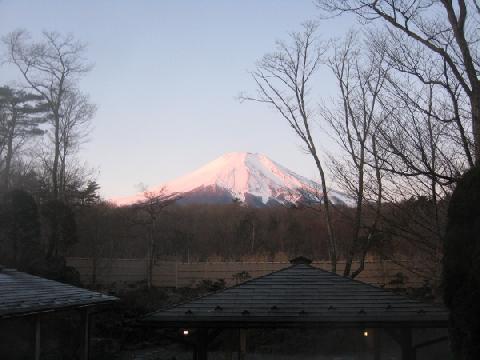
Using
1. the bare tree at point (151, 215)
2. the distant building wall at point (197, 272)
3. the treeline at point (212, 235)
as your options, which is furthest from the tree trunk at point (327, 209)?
the bare tree at point (151, 215)

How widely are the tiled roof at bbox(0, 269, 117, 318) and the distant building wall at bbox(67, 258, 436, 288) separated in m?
13.9

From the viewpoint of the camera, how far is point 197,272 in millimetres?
26219

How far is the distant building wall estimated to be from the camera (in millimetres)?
24703

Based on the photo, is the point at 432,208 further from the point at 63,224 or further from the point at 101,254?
the point at 101,254

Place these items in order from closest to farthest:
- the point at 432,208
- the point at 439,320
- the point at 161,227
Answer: the point at 439,320 → the point at 432,208 → the point at 161,227

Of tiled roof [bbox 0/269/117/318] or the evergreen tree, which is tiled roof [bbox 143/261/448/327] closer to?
tiled roof [bbox 0/269/117/318]

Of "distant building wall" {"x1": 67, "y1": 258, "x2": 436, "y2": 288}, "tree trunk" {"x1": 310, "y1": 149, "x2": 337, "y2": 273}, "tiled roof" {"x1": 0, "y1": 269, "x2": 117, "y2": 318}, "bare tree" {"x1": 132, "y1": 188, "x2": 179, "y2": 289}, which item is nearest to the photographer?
"tiled roof" {"x1": 0, "y1": 269, "x2": 117, "y2": 318}

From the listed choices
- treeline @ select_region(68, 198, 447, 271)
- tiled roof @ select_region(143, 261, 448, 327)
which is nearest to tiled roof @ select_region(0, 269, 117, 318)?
tiled roof @ select_region(143, 261, 448, 327)

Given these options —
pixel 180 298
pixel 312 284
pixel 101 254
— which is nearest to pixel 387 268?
pixel 180 298

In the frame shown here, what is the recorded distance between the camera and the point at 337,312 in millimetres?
8742

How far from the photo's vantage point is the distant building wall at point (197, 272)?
24.7 meters

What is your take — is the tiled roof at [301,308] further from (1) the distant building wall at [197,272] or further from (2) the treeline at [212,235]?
(1) the distant building wall at [197,272]

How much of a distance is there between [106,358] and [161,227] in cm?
1613

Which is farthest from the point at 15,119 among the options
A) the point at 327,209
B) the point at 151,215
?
the point at 327,209
